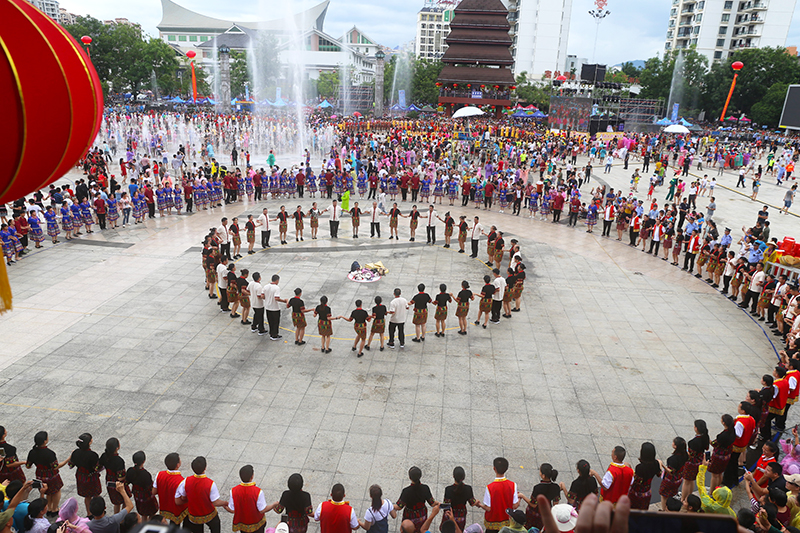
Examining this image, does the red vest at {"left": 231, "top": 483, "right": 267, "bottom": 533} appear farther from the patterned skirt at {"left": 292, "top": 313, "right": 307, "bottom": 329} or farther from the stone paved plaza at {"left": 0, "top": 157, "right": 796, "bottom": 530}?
the patterned skirt at {"left": 292, "top": 313, "right": 307, "bottom": 329}

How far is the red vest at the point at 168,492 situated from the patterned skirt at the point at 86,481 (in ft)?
3.67

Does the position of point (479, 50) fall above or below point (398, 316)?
above

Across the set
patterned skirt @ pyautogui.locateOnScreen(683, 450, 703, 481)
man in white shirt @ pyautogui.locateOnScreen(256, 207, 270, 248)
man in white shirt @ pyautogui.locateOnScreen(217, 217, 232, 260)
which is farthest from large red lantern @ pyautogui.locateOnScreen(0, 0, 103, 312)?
man in white shirt @ pyautogui.locateOnScreen(256, 207, 270, 248)

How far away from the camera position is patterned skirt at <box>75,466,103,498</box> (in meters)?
5.91

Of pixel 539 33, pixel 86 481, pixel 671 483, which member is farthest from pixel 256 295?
pixel 539 33

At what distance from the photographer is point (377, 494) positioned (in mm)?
5031

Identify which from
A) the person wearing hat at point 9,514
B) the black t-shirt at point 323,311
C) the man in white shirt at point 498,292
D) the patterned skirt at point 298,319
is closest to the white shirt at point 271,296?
the patterned skirt at point 298,319

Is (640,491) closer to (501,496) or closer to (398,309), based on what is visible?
(501,496)

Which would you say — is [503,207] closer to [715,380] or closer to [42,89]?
[715,380]

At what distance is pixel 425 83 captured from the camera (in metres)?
71.5

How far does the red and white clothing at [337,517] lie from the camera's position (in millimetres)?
5020

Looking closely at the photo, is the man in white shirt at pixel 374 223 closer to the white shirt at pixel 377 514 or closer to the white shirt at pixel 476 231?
the white shirt at pixel 476 231

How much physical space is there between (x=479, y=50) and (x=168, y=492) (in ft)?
239

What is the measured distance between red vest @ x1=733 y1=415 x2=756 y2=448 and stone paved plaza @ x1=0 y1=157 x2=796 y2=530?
1.05 m
